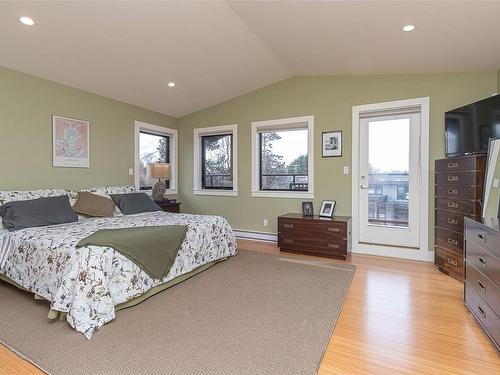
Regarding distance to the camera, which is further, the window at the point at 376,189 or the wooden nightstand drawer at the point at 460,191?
the window at the point at 376,189

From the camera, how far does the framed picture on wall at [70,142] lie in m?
3.57

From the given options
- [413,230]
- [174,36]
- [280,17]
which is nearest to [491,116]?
[413,230]

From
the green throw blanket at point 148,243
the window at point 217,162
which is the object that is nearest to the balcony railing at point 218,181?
the window at point 217,162

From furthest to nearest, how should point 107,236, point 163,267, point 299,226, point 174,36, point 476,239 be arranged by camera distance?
point 299,226 → point 174,36 → point 163,267 → point 107,236 → point 476,239

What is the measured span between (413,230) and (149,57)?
408cm

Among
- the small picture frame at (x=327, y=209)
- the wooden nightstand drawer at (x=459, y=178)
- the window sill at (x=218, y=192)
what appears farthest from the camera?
the window sill at (x=218, y=192)

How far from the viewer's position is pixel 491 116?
104 inches

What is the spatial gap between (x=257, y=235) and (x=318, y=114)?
2229 mm

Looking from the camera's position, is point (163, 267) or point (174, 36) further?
point (174, 36)

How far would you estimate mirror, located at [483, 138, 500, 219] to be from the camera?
7.88 feet

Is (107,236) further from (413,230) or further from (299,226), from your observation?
(413,230)

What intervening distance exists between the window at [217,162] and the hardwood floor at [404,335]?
3020mm

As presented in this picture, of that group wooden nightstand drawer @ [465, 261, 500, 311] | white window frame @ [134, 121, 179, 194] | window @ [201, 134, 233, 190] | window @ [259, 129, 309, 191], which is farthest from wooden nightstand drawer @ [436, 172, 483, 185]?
white window frame @ [134, 121, 179, 194]

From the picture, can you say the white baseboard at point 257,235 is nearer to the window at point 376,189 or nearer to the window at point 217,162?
the window at point 217,162
